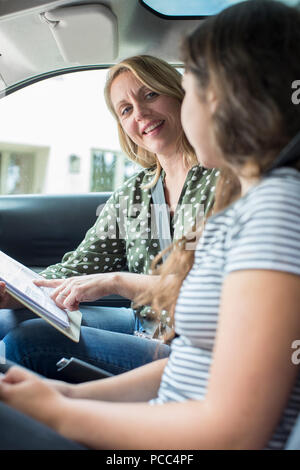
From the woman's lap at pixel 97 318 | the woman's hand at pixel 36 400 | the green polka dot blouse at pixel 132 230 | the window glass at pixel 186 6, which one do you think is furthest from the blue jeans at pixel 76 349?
the window glass at pixel 186 6

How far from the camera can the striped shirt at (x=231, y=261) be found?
632 millimetres

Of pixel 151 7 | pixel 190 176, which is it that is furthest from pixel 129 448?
pixel 151 7

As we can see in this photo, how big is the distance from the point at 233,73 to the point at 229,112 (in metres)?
0.05

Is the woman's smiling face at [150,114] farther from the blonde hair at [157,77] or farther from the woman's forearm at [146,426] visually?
the woman's forearm at [146,426]

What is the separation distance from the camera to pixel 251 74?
704 millimetres

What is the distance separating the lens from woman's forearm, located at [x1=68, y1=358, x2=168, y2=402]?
0.94m

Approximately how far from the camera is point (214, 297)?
2.37ft

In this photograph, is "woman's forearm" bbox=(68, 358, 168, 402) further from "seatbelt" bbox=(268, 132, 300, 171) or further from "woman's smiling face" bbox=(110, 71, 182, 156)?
"woman's smiling face" bbox=(110, 71, 182, 156)

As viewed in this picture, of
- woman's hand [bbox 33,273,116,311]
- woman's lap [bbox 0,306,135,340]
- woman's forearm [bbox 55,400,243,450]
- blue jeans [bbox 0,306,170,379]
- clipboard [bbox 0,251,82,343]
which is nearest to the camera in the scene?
woman's forearm [bbox 55,400,243,450]

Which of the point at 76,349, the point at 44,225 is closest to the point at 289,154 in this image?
the point at 76,349

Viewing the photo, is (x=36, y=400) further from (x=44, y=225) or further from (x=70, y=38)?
(x=44, y=225)

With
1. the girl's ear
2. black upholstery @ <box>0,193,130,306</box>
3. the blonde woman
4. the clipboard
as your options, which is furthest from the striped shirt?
black upholstery @ <box>0,193,130,306</box>

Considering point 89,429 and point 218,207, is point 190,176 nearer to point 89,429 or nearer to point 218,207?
point 218,207

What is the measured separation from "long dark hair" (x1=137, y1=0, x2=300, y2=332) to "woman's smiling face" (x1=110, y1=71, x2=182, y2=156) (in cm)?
92
